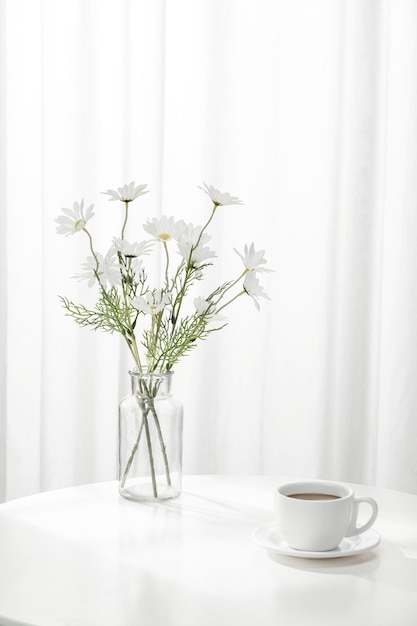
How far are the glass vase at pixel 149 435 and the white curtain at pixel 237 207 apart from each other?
37.5 inches

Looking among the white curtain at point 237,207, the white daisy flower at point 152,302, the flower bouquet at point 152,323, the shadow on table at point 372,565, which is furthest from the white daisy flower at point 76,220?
the white curtain at point 237,207

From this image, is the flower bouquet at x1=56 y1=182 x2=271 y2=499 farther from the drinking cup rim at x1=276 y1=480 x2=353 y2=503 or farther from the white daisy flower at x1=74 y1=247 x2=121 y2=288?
the drinking cup rim at x1=276 y1=480 x2=353 y2=503

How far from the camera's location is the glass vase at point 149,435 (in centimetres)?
129

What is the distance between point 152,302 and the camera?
122cm

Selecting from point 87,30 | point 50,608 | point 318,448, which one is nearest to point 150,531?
point 50,608

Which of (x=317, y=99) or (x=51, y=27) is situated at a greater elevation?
(x=51, y=27)

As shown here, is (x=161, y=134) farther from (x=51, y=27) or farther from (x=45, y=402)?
(x=45, y=402)

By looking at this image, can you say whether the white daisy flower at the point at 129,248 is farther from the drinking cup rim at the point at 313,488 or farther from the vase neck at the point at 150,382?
the drinking cup rim at the point at 313,488

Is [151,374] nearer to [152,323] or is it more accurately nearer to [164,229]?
[152,323]

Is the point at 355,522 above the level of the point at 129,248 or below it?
below

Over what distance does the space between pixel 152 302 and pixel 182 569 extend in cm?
36

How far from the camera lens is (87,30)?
2.29 m

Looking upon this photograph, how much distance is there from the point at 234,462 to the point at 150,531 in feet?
3.68

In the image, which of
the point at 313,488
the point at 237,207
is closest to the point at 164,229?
the point at 313,488
